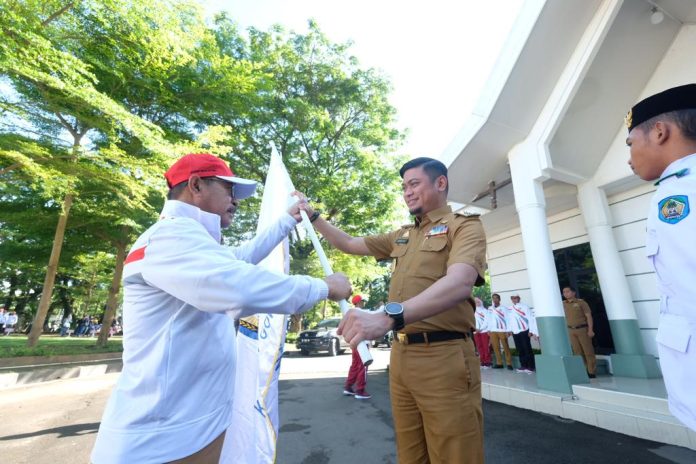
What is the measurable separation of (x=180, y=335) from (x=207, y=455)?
0.59m

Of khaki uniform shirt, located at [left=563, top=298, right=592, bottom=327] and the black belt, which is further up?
khaki uniform shirt, located at [left=563, top=298, right=592, bottom=327]

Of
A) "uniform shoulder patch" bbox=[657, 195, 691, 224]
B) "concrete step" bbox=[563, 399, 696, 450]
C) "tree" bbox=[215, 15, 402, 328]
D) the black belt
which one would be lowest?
"concrete step" bbox=[563, 399, 696, 450]

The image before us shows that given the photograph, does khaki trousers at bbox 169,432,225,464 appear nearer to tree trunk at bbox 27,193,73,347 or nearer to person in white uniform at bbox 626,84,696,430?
person in white uniform at bbox 626,84,696,430

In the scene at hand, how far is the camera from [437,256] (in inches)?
90.0

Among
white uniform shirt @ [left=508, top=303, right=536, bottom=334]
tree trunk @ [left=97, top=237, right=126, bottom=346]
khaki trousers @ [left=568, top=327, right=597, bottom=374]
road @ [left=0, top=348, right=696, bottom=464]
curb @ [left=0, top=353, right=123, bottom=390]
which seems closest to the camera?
road @ [left=0, top=348, right=696, bottom=464]

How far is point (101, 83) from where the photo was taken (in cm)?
988

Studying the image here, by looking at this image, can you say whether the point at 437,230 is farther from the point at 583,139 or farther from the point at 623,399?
the point at 583,139

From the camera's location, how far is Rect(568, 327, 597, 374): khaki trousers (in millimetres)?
6784

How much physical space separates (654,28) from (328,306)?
3598cm

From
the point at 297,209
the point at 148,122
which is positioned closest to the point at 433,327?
the point at 297,209

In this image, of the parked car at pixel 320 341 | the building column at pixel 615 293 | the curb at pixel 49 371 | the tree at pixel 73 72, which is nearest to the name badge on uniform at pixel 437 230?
the building column at pixel 615 293

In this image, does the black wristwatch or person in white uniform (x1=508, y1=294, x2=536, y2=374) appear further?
person in white uniform (x1=508, y1=294, x2=536, y2=374)

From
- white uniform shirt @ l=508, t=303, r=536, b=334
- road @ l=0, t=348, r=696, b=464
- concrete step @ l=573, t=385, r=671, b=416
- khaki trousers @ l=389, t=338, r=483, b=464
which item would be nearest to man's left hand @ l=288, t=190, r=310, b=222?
khaki trousers @ l=389, t=338, r=483, b=464

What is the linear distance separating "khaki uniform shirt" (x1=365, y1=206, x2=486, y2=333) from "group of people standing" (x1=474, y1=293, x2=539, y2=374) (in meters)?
6.29
